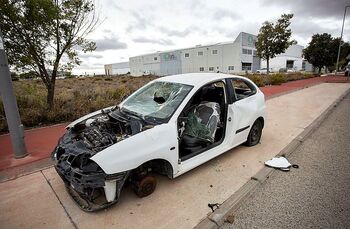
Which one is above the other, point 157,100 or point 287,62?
point 287,62

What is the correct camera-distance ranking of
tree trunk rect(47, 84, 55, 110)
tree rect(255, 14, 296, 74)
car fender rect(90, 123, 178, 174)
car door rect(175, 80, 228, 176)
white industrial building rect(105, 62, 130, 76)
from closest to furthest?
car fender rect(90, 123, 178, 174)
car door rect(175, 80, 228, 176)
tree trunk rect(47, 84, 55, 110)
tree rect(255, 14, 296, 74)
white industrial building rect(105, 62, 130, 76)

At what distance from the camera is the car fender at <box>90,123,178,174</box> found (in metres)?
2.33

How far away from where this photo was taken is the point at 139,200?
2820 mm

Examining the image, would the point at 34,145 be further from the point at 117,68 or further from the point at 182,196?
the point at 117,68

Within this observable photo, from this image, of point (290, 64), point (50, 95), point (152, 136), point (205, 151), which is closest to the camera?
point (152, 136)

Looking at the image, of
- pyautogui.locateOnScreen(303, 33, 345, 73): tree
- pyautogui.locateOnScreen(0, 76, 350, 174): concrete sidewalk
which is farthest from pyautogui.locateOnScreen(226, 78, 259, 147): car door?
pyautogui.locateOnScreen(303, 33, 345, 73): tree

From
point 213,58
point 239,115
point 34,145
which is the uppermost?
point 213,58

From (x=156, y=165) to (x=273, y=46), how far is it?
23.8m

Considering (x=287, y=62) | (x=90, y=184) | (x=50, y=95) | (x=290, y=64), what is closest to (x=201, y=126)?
(x=90, y=184)

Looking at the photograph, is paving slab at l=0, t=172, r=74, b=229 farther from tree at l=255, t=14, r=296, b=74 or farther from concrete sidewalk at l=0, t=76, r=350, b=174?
tree at l=255, t=14, r=296, b=74

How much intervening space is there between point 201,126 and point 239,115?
0.78 meters

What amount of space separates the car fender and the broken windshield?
12.3 inches

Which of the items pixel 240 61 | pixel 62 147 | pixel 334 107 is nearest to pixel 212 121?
pixel 62 147

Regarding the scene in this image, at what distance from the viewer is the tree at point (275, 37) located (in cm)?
2197
